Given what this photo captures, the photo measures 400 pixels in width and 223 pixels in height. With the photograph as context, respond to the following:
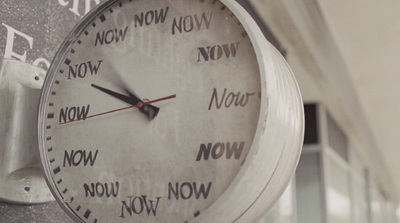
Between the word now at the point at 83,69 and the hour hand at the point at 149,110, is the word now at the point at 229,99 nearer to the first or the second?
the hour hand at the point at 149,110

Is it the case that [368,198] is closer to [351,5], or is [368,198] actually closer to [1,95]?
[351,5]

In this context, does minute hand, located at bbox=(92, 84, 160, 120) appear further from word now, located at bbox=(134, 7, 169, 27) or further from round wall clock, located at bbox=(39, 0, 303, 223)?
word now, located at bbox=(134, 7, 169, 27)

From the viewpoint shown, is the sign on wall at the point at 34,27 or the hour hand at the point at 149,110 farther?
the sign on wall at the point at 34,27

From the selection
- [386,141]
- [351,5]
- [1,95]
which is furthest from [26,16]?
[386,141]

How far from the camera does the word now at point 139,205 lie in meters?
0.61

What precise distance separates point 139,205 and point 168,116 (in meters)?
0.12

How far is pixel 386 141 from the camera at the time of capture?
18.5ft

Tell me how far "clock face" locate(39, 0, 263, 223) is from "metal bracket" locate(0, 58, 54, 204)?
104 millimetres

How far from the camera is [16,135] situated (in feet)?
2.70

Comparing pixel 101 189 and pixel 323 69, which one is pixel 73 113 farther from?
pixel 323 69

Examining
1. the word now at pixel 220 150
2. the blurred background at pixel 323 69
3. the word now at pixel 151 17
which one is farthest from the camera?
the blurred background at pixel 323 69

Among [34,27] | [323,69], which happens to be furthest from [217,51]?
[323,69]

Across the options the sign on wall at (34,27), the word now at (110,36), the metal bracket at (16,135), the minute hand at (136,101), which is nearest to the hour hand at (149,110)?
the minute hand at (136,101)

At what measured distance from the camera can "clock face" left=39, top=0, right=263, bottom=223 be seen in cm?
60
